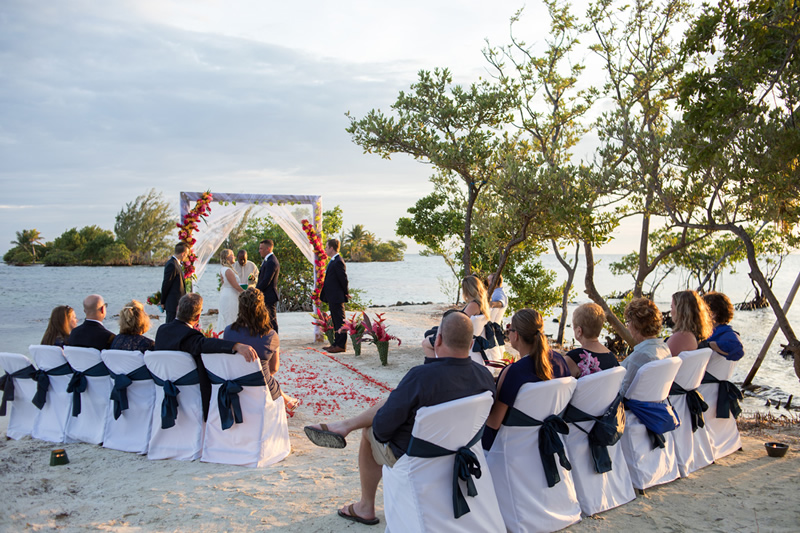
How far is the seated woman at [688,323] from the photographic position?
3990mm

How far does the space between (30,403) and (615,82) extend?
9623 millimetres

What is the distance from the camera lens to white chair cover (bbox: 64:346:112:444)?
439 centimetres

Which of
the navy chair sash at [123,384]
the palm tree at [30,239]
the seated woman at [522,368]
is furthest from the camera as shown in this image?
the palm tree at [30,239]

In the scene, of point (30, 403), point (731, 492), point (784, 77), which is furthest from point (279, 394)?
point (784, 77)

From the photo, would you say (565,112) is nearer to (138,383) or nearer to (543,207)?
(543,207)

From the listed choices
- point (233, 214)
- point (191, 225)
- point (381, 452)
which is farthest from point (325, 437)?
point (233, 214)

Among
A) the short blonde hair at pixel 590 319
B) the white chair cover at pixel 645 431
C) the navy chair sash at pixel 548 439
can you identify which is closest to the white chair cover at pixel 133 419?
the navy chair sash at pixel 548 439

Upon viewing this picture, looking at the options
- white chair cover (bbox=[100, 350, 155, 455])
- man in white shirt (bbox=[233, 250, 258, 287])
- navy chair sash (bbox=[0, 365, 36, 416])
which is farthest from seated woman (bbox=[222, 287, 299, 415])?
man in white shirt (bbox=[233, 250, 258, 287])

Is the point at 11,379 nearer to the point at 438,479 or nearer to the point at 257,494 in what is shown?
the point at 257,494

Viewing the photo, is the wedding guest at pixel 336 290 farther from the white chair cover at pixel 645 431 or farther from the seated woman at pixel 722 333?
the white chair cover at pixel 645 431

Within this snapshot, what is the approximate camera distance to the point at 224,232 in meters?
10.2

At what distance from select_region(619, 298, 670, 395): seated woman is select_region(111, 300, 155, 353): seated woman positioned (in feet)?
12.0

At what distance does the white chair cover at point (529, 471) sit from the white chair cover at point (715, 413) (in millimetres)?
1753

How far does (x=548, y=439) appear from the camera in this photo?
299 centimetres
